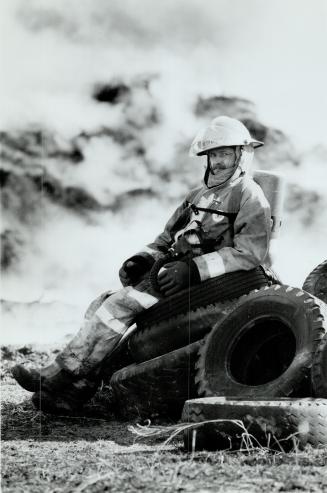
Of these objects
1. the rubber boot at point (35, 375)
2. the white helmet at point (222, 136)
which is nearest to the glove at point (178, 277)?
the rubber boot at point (35, 375)

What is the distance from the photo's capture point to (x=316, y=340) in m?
4.14

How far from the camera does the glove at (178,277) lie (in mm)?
4934

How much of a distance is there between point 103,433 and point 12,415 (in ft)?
2.86

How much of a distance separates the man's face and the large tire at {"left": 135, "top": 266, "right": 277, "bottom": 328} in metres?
0.93

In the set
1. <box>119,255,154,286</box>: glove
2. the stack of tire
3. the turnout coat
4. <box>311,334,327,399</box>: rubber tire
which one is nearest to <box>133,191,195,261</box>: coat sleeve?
the turnout coat

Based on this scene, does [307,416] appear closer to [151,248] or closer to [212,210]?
[212,210]

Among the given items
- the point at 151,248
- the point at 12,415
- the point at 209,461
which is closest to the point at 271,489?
the point at 209,461

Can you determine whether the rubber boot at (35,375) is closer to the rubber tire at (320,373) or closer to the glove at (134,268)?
the glove at (134,268)

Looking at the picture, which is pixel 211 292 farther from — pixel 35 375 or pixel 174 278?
pixel 35 375

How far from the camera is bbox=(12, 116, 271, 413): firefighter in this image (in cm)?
495

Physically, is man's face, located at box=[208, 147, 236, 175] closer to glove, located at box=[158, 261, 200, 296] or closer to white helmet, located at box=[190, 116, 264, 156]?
white helmet, located at box=[190, 116, 264, 156]

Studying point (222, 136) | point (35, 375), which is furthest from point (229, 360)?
point (222, 136)

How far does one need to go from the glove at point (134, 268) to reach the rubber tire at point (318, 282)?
136 centimetres

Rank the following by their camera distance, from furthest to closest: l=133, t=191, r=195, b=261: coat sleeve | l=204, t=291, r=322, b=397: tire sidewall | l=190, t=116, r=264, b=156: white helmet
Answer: l=133, t=191, r=195, b=261: coat sleeve, l=190, t=116, r=264, b=156: white helmet, l=204, t=291, r=322, b=397: tire sidewall
